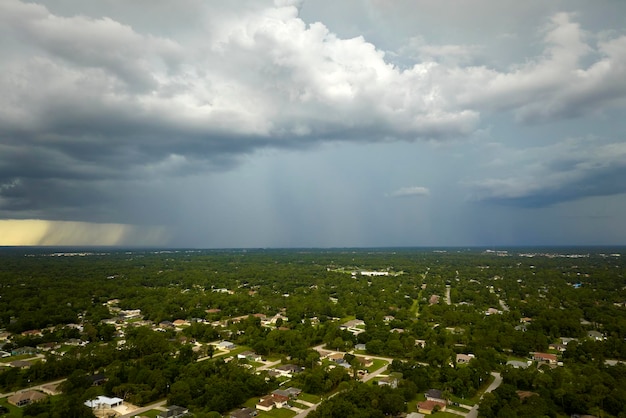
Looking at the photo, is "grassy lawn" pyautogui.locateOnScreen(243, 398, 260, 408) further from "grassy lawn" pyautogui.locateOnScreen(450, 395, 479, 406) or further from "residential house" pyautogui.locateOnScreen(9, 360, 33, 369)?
"residential house" pyautogui.locateOnScreen(9, 360, 33, 369)

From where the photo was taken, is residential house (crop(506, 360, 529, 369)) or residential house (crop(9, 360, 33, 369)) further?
residential house (crop(506, 360, 529, 369))

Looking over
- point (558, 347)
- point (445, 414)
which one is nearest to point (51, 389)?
point (445, 414)

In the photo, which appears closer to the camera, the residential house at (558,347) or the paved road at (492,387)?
the paved road at (492,387)


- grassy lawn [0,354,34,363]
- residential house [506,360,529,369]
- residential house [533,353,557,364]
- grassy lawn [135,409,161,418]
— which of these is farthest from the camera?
residential house [533,353,557,364]

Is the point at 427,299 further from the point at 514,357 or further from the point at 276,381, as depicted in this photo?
the point at 276,381

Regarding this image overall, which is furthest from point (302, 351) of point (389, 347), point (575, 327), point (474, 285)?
point (474, 285)

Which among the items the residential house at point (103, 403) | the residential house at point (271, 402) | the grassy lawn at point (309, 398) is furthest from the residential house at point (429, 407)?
the residential house at point (103, 403)

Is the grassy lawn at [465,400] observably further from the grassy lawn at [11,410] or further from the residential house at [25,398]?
the grassy lawn at [11,410]

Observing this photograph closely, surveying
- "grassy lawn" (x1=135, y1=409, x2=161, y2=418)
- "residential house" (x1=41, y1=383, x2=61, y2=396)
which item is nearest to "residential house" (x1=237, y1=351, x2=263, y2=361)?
"grassy lawn" (x1=135, y1=409, x2=161, y2=418)
